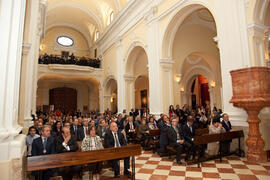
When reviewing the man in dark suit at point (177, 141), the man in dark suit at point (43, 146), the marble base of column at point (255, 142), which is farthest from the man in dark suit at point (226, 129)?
the man in dark suit at point (43, 146)

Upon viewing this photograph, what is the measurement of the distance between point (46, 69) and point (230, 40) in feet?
47.5

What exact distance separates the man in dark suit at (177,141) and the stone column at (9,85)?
11.9ft

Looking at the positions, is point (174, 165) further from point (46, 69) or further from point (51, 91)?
point (51, 91)

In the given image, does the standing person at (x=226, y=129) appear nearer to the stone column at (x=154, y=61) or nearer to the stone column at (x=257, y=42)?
the stone column at (x=257, y=42)

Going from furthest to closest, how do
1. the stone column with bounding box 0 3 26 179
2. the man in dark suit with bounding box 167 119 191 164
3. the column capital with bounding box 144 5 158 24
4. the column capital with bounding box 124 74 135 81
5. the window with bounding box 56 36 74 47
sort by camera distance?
1. the window with bounding box 56 36 74 47
2. the column capital with bounding box 124 74 135 81
3. the column capital with bounding box 144 5 158 24
4. the man in dark suit with bounding box 167 119 191 164
5. the stone column with bounding box 0 3 26 179

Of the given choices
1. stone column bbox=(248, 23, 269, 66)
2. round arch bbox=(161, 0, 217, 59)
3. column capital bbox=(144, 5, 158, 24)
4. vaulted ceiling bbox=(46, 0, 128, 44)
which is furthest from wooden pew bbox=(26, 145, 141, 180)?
vaulted ceiling bbox=(46, 0, 128, 44)

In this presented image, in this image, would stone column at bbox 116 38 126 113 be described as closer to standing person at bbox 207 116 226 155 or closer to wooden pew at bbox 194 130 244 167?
standing person at bbox 207 116 226 155

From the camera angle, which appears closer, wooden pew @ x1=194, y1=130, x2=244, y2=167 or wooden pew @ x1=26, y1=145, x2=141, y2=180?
wooden pew @ x1=26, y1=145, x2=141, y2=180

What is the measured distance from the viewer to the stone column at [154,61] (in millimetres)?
8906

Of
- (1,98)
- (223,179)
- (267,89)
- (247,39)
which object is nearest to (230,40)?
(247,39)

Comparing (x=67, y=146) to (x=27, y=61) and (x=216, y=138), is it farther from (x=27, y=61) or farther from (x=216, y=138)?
(x=216, y=138)

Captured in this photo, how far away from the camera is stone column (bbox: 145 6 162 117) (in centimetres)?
891

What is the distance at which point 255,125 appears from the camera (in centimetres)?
455

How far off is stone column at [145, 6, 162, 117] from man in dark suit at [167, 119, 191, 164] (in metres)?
3.52
